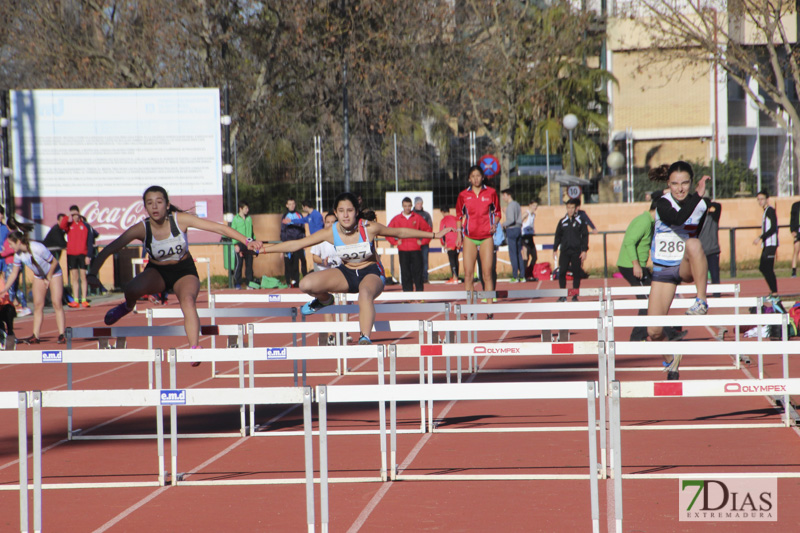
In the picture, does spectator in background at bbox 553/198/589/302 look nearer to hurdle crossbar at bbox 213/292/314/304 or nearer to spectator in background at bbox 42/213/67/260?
hurdle crossbar at bbox 213/292/314/304

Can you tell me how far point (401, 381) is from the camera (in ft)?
33.8

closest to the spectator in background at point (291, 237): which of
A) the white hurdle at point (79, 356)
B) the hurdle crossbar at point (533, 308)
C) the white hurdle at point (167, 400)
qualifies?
the hurdle crossbar at point (533, 308)

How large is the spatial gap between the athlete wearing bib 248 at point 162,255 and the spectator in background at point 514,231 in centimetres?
1413

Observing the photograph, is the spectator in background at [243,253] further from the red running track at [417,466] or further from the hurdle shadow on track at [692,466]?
the hurdle shadow on track at [692,466]

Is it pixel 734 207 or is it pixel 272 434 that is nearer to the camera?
pixel 272 434

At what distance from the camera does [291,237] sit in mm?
22391

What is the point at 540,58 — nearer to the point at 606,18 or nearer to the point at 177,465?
the point at 606,18

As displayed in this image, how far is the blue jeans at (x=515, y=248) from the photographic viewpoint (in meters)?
22.7

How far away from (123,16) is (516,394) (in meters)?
26.0

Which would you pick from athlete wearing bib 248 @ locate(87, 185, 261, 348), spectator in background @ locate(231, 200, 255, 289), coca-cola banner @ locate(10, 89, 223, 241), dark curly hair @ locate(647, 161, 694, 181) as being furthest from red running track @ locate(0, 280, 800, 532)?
coca-cola banner @ locate(10, 89, 223, 241)

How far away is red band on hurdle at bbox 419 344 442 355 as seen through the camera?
6.29m

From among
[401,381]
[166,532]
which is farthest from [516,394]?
[401,381]

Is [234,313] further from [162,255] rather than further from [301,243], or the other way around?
[301,243]

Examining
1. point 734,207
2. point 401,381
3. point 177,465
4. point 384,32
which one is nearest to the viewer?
point 177,465
